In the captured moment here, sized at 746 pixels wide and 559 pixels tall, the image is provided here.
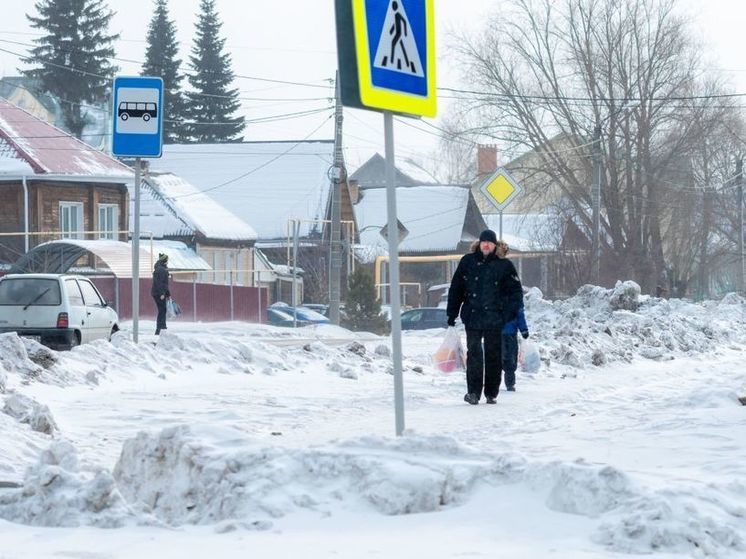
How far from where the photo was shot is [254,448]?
7152mm

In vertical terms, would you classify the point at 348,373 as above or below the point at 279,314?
below

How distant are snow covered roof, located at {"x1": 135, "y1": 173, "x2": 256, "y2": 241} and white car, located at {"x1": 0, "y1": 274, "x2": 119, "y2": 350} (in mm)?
32576

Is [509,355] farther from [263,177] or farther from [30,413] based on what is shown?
[263,177]

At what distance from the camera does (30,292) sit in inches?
897

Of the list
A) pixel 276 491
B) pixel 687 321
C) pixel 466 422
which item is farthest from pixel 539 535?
pixel 687 321

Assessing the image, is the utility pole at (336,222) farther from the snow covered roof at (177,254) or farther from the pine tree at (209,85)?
the pine tree at (209,85)

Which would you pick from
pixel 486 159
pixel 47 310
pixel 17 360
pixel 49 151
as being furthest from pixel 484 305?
pixel 486 159

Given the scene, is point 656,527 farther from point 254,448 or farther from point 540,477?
point 254,448

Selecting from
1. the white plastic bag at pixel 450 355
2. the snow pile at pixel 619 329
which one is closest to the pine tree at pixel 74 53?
the snow pile at pixel 619 329

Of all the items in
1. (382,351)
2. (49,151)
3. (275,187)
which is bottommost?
(382,351)

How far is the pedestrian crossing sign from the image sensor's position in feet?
27.6

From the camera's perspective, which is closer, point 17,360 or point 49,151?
point 17,360

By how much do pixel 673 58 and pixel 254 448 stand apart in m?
46.6

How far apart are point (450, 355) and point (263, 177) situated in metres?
49.4
